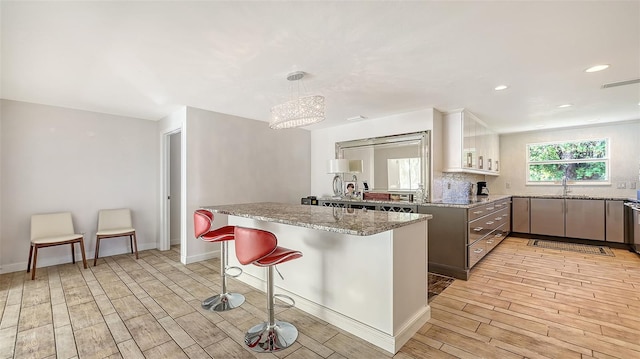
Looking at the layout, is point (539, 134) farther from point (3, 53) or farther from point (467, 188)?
point (3, 53)

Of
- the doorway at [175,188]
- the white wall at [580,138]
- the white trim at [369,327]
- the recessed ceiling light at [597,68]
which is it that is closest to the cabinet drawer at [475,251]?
the white trim at [369,327]

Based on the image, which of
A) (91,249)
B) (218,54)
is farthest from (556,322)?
(91,249)

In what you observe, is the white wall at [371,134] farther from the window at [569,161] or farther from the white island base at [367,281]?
the window at [569,161]

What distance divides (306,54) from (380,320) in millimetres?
2220

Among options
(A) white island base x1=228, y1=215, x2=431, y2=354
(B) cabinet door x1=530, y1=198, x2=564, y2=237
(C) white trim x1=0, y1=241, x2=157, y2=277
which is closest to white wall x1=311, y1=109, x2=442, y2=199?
(A) white island base x1=228, y1=215, x2=431, y2=354

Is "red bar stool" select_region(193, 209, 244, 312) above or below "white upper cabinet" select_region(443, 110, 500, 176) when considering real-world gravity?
below

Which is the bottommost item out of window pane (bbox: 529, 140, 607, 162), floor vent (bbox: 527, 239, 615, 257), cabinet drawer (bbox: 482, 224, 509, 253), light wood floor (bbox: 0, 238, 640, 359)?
floor vent (bbox: 527, 239, 615, 257)

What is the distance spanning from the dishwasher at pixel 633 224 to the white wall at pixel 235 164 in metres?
5.43

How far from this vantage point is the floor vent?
4672mm

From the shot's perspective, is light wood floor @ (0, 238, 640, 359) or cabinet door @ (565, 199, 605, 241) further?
cabinet door @ (565, 199, 605, 241)

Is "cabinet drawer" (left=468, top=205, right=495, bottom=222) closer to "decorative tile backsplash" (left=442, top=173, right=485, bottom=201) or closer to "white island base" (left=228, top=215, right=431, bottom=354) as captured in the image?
"decorative tile backsplash" (left=442, top=173, right=485, bottom=201)

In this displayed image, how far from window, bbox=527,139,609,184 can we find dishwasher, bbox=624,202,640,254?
3.35ft

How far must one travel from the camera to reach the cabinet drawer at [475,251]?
11.5ft

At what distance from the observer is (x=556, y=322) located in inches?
95.0
